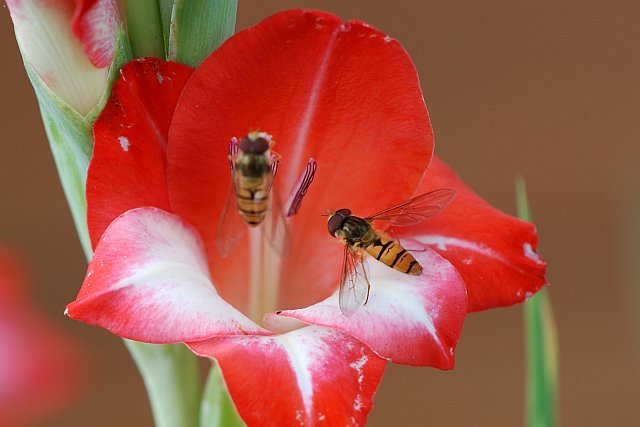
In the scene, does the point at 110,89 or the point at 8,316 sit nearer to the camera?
the point at 110,89

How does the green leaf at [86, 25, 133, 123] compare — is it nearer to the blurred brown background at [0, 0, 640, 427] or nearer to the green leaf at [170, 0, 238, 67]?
the green leaf at [170, 0, 238, 67]

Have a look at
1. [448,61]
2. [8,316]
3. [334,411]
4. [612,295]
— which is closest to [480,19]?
[448,61]

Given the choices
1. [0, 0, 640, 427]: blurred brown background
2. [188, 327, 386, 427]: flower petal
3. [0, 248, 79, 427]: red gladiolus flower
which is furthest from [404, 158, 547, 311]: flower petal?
[0, 0, 640, 427]: blurred brown background

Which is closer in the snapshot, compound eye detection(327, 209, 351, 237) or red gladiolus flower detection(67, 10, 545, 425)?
red gladiolus flower detection(67, 10, 545, 425)

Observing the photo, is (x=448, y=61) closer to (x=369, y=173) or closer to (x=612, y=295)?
(x=612, y=295)

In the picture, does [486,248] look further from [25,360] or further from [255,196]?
[25,360]

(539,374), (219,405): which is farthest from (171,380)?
(539,374)

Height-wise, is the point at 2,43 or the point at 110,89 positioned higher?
the point at 110,89

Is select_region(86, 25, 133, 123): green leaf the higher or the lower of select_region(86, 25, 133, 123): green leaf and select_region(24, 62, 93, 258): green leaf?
the higher
